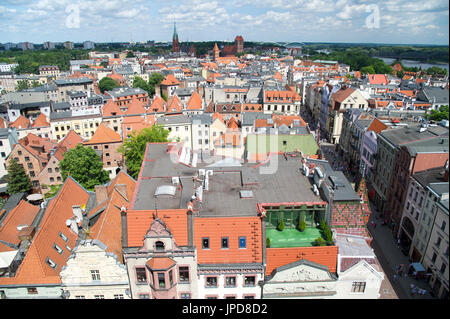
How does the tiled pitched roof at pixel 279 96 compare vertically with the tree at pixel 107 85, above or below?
above

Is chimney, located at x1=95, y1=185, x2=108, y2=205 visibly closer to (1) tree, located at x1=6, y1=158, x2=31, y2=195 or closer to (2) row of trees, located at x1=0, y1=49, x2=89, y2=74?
(1) tree, located at x1=6, y1=158, x2=31, y2=195

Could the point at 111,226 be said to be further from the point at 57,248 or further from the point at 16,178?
the point at 16,178

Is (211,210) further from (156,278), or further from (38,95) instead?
(38,95)

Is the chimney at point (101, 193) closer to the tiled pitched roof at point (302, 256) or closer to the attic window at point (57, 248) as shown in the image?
the attic window at point (57, 248)

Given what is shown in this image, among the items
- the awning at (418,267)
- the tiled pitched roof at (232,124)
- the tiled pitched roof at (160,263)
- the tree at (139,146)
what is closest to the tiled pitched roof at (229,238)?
the tiled pitched roof at (160,263)

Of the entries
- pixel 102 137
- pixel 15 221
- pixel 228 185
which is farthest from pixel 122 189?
pixel 102 137

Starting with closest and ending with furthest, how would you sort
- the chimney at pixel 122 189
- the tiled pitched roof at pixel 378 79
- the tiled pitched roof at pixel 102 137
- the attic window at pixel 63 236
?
1. the attic window at pixel 63 236
2. the chimney at pixel 122 189
3. the tiled pitched roof at pixel 102 137
4. the tiled pitched roof at pixel 378 79
